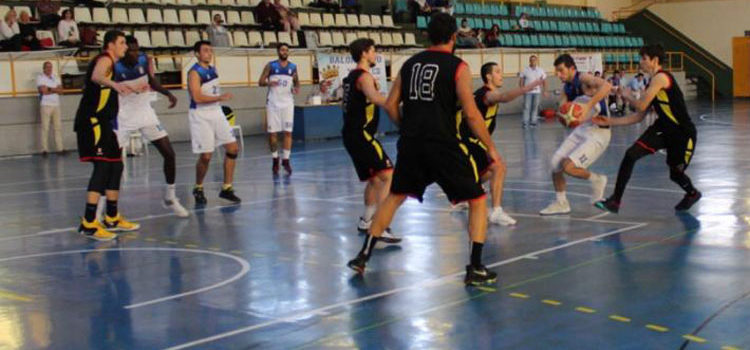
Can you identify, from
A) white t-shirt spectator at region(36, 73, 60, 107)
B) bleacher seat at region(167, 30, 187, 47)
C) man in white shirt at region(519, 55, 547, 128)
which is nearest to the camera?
white t-shirt spectator at region(36, 73, 60, 107)

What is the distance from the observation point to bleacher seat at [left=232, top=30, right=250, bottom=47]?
25547mm

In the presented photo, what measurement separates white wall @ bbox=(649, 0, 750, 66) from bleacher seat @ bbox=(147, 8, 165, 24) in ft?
90.4

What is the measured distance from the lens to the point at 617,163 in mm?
15359

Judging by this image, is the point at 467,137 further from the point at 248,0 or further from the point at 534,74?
the point at 248,0

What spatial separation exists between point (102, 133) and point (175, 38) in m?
15.3

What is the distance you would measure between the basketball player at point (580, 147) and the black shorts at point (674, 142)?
45cm

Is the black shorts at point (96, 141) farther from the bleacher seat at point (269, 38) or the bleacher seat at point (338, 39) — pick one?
the bleacher seat at point (338, 39)

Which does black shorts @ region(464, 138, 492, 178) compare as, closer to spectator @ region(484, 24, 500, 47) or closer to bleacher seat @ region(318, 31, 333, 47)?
bleacher seat @ region(318, 31, 333, 47)

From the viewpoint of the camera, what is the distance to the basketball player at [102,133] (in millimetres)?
9547

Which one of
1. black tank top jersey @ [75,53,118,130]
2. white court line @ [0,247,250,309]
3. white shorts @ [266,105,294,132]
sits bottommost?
white court line @ [0,247,250,309]

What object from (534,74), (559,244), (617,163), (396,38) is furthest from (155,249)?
(396,38)

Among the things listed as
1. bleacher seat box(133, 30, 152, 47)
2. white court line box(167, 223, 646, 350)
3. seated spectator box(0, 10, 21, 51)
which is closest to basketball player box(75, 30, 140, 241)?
white court line box(167, 223, 646, 350)

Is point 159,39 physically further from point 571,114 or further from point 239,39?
point 571,114

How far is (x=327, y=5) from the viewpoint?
2981 cm
